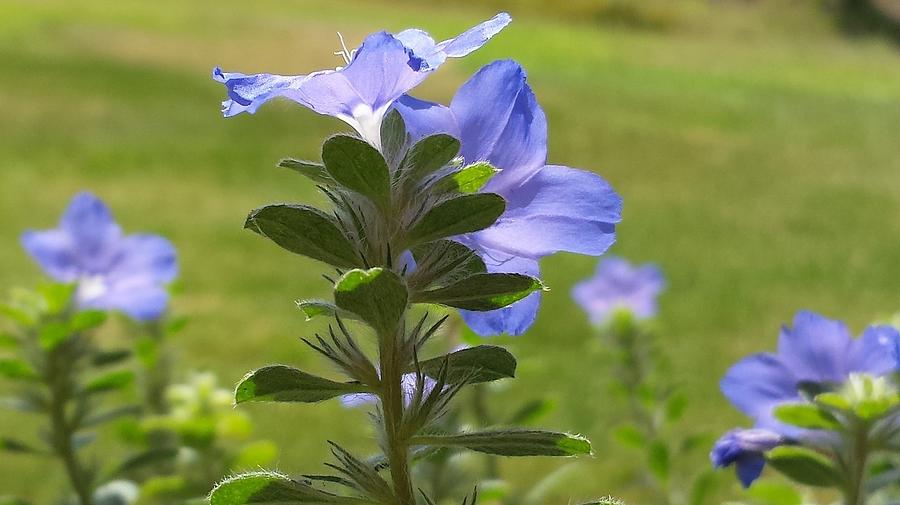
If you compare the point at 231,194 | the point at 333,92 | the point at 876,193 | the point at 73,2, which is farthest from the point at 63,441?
the point at 73,2

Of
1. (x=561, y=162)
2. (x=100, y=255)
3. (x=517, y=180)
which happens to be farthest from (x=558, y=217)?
(x=561, y=162)

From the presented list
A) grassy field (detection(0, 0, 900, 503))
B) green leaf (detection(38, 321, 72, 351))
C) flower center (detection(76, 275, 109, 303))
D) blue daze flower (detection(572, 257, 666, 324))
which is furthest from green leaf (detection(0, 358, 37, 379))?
blue daze flower (detection(572, 257, 666, 324))

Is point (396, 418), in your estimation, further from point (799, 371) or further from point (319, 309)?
point (799, 371)

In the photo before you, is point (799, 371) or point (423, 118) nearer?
point (423, 118)

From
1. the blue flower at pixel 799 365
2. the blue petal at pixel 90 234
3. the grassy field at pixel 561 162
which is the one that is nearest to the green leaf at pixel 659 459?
the grassy field at pixel 561 162

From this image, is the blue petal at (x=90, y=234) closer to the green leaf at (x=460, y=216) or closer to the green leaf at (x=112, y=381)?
the green leaf at (x=112, y=381)

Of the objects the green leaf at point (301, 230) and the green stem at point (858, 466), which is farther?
the green stem at point (858, 466)
